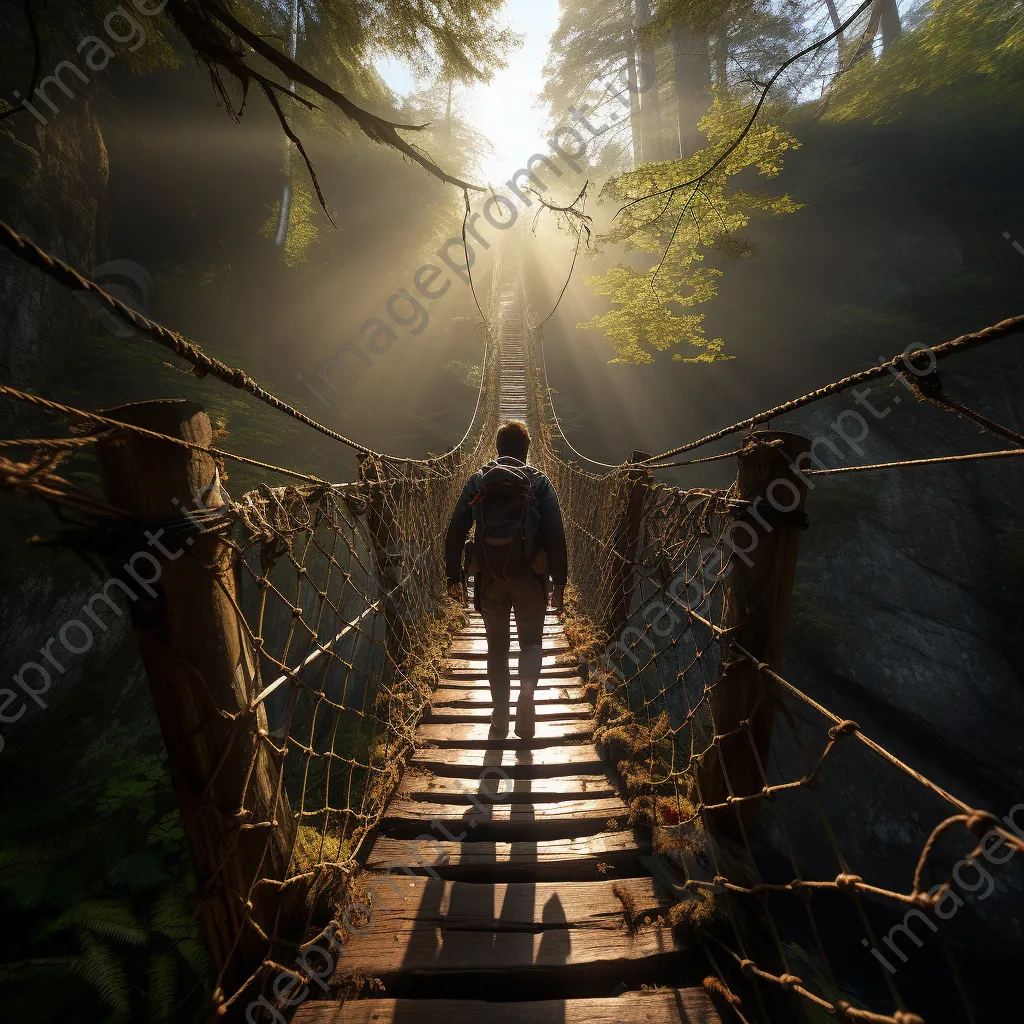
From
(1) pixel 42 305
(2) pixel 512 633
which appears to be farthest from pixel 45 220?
(2) pixel 512 633

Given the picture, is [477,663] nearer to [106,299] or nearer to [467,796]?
[467,796]

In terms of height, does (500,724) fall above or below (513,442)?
below

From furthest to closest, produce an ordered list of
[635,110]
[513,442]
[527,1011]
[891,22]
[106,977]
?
1. [635,110]
2. [891,22]
3. [513,442]
4. [106,977]
5. [527,1011]

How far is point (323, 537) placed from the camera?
234 inches

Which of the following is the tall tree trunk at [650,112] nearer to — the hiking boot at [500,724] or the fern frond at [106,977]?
the hiking boot at [500,724]

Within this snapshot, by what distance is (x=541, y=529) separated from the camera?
2021 millimetres

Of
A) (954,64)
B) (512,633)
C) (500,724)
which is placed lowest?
(500,724)

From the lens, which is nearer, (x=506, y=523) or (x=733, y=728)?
(x=733, y=728)

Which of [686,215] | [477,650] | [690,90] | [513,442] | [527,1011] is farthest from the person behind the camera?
[690,90]

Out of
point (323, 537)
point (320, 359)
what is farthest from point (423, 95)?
point (323, 537)

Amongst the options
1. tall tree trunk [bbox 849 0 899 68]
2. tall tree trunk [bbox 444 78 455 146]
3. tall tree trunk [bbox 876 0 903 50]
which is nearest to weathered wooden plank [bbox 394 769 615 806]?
tall tree trunk [bbox 849 0 899 68]

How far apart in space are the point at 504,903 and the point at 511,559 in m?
1.13

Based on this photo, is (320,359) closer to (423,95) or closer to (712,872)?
(712,872)

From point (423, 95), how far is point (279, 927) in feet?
64.9
